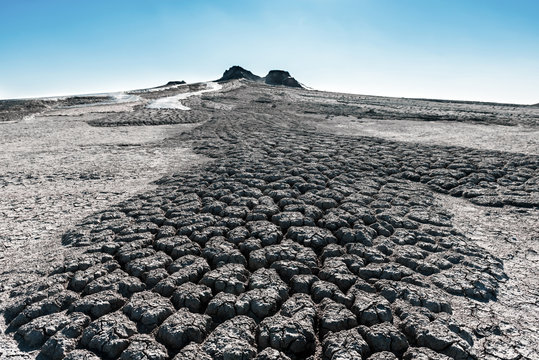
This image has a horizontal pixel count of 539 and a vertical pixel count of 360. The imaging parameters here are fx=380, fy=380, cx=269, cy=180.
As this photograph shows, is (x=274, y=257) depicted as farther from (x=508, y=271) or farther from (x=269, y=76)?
(x=269, y=76)

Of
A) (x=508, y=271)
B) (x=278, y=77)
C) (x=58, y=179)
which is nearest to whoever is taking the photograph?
(x=508, y=271)

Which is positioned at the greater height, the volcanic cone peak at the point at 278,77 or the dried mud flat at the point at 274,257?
the volcanic cone peak at the point at 278,77

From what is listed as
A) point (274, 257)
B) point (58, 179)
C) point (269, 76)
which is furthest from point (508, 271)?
point (269, 76)

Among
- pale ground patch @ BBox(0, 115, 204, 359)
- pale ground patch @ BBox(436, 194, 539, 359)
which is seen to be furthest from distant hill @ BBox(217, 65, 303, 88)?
pale ground patch @ BBox(436, 194, 539, 359)

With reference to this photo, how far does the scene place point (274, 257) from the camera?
3.35 meters

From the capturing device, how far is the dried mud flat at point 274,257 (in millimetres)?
2461

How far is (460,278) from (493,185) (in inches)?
125

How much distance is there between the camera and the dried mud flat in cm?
246

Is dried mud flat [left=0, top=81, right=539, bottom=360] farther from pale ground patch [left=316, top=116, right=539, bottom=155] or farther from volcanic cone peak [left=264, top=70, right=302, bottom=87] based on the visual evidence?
volcanic cone peak [left=264, top=70, right=302, bottom=87]

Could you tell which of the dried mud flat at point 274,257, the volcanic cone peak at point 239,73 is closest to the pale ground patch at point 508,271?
the dried mud flat at point 274,257

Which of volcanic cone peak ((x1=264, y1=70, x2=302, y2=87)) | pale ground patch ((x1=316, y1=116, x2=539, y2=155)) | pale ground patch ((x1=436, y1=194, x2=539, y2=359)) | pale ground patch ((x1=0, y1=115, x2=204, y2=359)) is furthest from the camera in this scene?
volcanic cone peak ((x1=264, y1=70, x2=302, y2=87))

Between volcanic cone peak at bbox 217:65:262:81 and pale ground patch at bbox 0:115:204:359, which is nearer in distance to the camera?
pale ground patch at bbox 0:115:204:359

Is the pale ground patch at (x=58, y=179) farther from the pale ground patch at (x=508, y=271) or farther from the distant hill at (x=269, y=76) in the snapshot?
the distant hill at (x=269, y=76)

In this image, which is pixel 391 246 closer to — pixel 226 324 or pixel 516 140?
pixel 226 324
